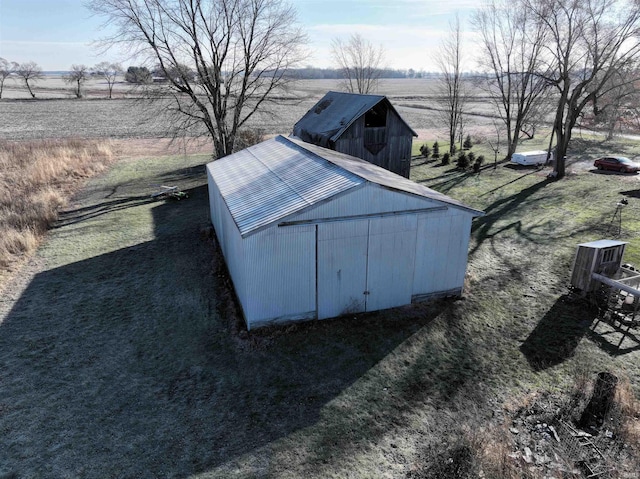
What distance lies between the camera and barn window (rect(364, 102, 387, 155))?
2319cm

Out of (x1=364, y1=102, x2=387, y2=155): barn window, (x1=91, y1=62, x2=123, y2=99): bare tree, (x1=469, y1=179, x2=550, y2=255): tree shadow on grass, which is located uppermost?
(x1=91, y1=62, x2=123, y2=99): bare tree

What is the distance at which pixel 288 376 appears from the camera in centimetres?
937

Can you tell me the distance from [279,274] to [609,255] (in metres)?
10.2

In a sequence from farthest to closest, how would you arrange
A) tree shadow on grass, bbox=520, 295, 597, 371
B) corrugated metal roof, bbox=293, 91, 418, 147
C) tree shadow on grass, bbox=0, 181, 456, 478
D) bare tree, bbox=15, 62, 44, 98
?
bare tree, bbox=15, 62, 44, 98
corrugated metal roof, bbox=293, 91, 418, 147
tree shadow on grass, bbox=520, 295, 597, 371
tree shadow on grass, bbox=0, 181, 456, 478

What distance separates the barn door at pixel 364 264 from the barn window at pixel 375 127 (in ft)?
42.3

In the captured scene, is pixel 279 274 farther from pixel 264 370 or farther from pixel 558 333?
pixel 558 333

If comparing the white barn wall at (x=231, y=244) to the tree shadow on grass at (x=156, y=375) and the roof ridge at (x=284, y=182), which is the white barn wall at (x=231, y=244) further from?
the roof ridge at (x=284, y=182)

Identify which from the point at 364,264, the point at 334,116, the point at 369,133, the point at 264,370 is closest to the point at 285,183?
the point at 364,264

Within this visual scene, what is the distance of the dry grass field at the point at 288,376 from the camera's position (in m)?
7.30

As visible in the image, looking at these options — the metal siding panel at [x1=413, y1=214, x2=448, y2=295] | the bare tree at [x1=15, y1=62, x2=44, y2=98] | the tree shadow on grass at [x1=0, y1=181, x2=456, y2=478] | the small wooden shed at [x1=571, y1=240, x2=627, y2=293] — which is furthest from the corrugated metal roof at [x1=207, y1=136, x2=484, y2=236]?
the bare tree at [x1=15, y1=62, x2=44, y2=98]

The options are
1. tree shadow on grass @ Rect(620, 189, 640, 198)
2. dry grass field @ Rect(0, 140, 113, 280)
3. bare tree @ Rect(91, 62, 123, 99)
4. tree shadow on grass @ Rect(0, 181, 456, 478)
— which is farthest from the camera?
bare tree @ Rect(91, 62, 123, 99)

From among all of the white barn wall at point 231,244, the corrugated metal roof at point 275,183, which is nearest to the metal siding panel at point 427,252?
the corrugated metal roof at point 275,183

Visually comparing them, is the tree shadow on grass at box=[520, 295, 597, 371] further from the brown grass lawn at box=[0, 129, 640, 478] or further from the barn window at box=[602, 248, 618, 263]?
the barn window at box=[602, 248, 618, 263]

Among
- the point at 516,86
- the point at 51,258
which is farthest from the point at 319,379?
the point at 516,86
